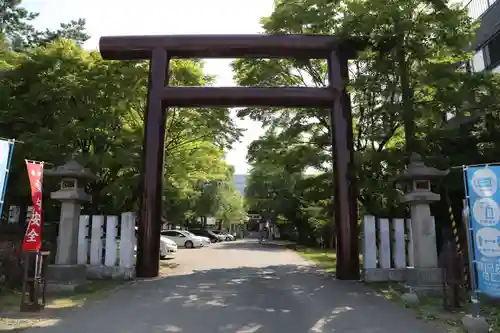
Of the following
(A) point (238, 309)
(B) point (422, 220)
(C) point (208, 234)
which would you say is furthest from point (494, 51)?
(C) point (208, 234)

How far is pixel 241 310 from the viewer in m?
8.04

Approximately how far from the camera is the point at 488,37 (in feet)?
51.9

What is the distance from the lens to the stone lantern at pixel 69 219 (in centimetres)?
1035

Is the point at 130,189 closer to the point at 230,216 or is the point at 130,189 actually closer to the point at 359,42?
the point at 359,42

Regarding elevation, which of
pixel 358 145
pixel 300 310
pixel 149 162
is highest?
pixel 358 145

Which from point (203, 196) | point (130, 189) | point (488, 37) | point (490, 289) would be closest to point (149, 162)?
point (130, 189)

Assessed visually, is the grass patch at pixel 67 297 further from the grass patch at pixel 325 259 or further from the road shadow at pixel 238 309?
the grass patch at pixel 325 259

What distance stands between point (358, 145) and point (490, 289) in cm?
883

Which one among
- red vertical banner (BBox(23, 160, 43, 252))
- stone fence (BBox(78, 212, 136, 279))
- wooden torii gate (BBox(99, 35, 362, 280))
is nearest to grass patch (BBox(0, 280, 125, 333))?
stone fence (BBox(78, 212, 136, 279))

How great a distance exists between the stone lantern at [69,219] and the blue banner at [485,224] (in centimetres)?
→ 898

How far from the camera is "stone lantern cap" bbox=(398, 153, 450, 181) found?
10.1m

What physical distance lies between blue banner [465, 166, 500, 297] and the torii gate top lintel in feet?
24.2

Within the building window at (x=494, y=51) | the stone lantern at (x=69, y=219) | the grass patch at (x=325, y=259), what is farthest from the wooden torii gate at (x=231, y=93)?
the building window at (x=494, y=51)

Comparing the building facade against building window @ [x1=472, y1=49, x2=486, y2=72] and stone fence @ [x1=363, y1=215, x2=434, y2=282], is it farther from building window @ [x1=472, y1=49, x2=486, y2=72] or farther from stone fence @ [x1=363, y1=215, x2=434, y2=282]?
stone fence @ [x1=363, y1=215, x2=434, y2=282]
